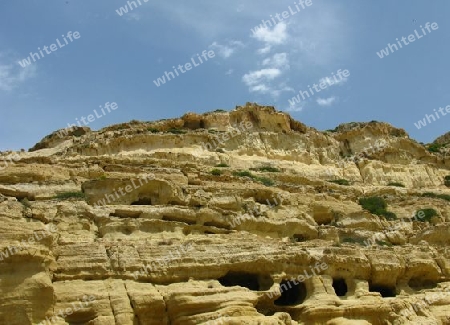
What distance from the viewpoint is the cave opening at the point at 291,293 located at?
65.3ft

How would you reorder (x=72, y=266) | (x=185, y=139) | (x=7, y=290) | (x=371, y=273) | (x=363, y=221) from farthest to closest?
(x=185, y=139)
(x=363, y=221)
(x=371, y=273)
(x=72, y=266)
(x=7, y=290)

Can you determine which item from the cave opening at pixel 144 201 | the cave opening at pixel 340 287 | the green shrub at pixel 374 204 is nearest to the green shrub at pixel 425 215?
the green shrub at pixel 374 204

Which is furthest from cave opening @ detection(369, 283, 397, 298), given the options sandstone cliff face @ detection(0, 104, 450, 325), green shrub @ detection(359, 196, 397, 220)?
green shrub @ detection(359, 196, 397, 220)

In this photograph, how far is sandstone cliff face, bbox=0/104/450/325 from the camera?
54.5 ft

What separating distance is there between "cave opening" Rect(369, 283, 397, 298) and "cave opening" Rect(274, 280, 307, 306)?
337 cm

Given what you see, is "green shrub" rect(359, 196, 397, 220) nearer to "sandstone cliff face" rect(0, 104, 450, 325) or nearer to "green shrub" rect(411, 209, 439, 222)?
"sandstone cliff face" rect(0, 104, 450, 325)

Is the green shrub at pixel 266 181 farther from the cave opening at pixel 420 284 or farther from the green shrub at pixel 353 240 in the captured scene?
the cave opening at pixel 420 284

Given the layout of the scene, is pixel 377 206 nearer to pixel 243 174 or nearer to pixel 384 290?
pixel 243 174

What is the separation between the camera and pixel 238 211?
26422 millimetres

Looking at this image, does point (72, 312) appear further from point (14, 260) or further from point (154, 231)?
point (154, 231)

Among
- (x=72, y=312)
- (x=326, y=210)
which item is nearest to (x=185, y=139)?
(x=326, y=210)

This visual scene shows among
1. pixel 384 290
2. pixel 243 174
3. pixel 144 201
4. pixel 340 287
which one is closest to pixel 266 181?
pixel 243 174

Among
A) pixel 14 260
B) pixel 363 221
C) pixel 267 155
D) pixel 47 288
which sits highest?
pixel 267 155

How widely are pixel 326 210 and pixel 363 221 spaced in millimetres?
2408
